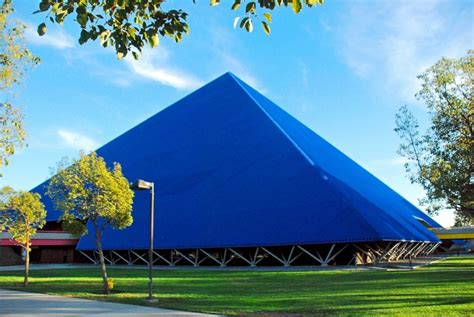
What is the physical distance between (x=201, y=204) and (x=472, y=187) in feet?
65.1

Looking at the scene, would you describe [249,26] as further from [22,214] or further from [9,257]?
[9,257]

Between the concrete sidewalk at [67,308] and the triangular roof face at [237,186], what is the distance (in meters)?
18.0

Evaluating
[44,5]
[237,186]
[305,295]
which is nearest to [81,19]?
[44,5]

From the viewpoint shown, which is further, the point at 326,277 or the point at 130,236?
the point at 130,236

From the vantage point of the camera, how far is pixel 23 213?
70.9 feet

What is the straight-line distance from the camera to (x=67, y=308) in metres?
12.5

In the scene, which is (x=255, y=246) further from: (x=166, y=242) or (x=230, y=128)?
(x=230, y=128)

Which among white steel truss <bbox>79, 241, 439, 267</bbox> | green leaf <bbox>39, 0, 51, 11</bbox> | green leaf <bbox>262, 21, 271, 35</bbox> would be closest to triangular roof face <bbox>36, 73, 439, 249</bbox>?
white steel truss <bbox>79, 241, 439, 267</bbox>

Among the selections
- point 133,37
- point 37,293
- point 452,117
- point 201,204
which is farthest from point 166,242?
point 133,37

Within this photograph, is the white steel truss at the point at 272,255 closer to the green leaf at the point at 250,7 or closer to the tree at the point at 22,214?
the tree at the point at 22,214

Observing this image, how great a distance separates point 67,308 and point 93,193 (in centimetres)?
644

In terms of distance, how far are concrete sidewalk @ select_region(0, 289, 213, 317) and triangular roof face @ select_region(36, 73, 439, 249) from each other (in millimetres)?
18050

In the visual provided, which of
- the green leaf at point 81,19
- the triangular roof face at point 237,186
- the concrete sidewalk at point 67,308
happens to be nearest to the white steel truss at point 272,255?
the triangular roof face at point 237,186

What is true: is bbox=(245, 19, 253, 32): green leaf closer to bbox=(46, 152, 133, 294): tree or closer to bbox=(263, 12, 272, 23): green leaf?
bbox=(263, 12, 272, 23): green leaf
